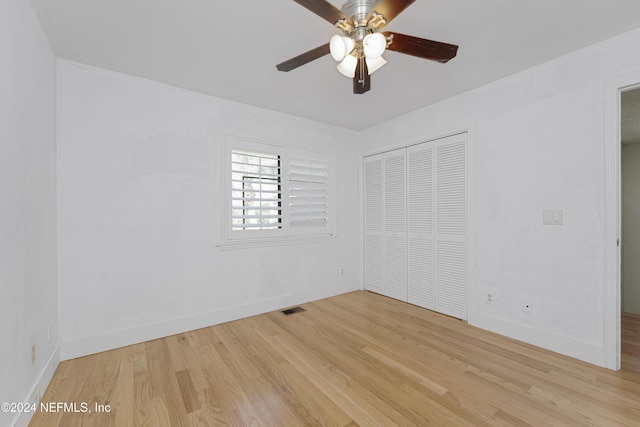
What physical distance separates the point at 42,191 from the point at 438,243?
11.9 feet

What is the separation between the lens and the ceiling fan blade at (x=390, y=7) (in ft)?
4.24

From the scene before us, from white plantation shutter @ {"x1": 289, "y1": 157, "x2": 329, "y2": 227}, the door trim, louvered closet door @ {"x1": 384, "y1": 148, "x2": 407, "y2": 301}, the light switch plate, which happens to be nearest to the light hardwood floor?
the door trim

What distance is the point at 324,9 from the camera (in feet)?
4.35

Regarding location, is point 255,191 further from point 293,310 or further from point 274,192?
point 293,310

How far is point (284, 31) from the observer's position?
76.1 inches

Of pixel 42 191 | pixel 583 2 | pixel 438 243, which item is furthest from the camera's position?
pixel 438 243

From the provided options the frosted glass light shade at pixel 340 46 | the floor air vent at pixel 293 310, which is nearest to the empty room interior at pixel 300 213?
the frosted glass light shade at pixel 340 46

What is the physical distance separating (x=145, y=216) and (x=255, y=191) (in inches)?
44.4

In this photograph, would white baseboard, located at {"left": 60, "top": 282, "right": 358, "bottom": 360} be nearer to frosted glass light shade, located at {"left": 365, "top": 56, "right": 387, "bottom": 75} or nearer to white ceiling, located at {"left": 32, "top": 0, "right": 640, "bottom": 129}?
white ceiling, located at {"left": 32, "top": 0, "right": 640, "bottom": 129}

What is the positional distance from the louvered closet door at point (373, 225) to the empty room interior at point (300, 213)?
354 millimetres

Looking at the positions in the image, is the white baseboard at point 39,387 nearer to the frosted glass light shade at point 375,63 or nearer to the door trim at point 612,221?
the frosted glass light shade at point 375,63

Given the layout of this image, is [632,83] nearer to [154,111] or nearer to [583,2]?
[583,2]

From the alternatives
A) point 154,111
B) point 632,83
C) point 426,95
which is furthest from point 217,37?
point 632,83

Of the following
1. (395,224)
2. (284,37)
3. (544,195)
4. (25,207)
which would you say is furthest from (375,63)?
(395,224)
